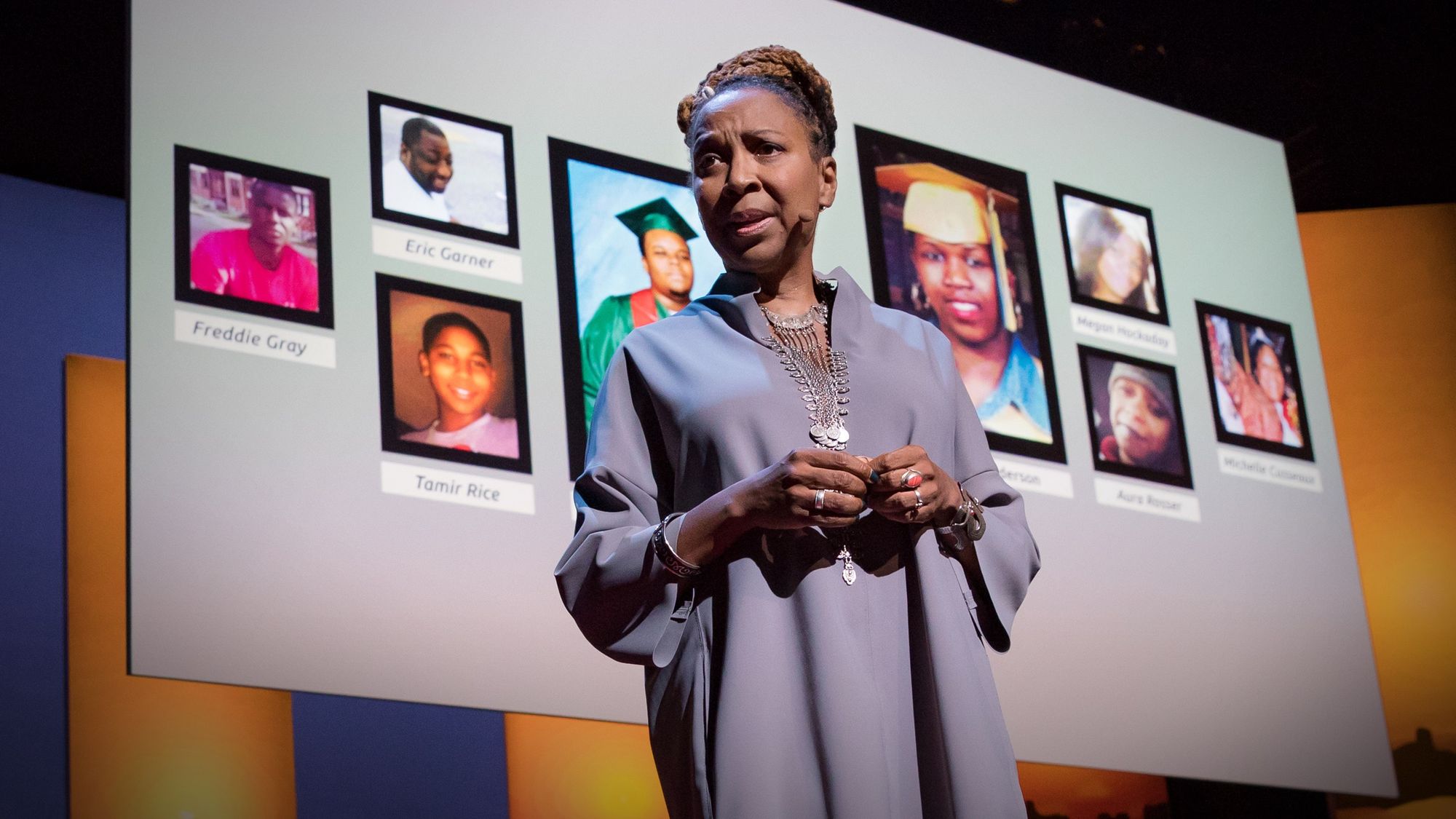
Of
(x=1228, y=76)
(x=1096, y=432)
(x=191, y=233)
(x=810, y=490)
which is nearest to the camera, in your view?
(x=810, y=490)

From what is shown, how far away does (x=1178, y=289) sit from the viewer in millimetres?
3916

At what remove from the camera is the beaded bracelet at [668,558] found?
128 centimetres

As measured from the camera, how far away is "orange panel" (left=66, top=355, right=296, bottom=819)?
321 cm

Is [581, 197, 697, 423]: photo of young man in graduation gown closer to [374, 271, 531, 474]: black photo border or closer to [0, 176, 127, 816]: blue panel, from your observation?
[374, 271, 531, 474]: black photo border

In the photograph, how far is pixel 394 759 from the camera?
3.48m

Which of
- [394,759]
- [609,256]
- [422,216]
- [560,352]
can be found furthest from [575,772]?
[422,216]

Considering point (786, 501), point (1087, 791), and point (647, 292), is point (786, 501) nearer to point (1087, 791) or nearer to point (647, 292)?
point (647, 292)

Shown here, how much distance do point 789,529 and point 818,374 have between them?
6.7 inches

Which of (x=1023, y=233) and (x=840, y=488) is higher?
(x=1023, y=233)

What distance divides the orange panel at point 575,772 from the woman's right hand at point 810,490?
250 cm

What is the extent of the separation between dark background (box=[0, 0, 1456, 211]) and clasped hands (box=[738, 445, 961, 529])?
3.02 m

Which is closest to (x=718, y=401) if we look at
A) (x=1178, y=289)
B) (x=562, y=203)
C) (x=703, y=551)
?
(x=703, y=551)

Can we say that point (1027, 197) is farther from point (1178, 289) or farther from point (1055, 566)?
point (1055, 566)

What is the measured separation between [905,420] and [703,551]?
0.26 m
